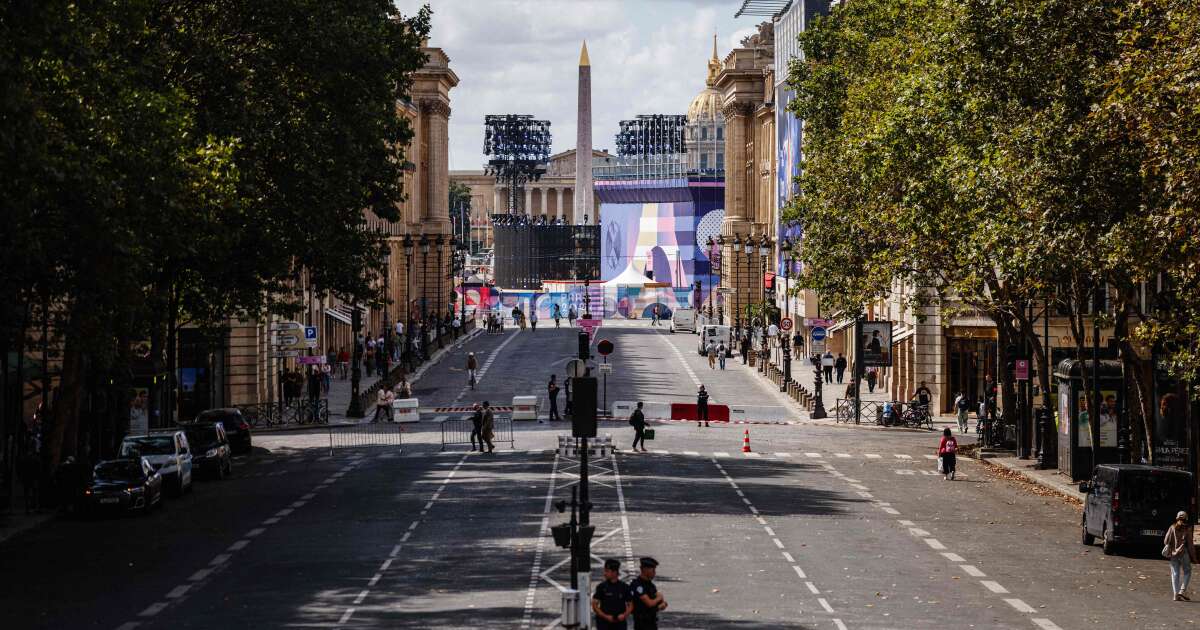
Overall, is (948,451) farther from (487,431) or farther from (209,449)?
(209,449)

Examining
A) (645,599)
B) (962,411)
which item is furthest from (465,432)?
(645,599)

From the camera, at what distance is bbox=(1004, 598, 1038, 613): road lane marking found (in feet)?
85.8

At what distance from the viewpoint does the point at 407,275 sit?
96.1 m

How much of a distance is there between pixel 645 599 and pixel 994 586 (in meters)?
9.98

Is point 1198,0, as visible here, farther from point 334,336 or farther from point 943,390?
point 334,336

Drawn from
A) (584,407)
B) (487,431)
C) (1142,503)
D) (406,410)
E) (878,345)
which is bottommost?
(1142,503)

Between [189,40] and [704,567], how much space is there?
21850 mm

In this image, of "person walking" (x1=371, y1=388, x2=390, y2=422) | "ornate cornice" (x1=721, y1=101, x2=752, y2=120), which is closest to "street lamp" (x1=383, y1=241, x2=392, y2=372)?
"person walking" (x1=371, y1=388, x2=390, y2=422)

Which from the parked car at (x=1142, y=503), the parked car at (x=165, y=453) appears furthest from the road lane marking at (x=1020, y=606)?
the parked car at (x=165, y=453)

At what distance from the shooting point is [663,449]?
55312mm

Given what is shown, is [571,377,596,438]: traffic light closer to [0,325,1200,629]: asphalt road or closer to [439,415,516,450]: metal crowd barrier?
[0,325,1200,629]: asphalt road

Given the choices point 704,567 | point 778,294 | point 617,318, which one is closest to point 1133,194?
point 704,567

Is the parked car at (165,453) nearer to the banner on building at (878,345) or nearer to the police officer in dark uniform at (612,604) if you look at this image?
the police officer in dark uniform at (612,604)

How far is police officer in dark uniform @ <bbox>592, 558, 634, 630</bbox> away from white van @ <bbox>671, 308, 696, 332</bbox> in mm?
112689
